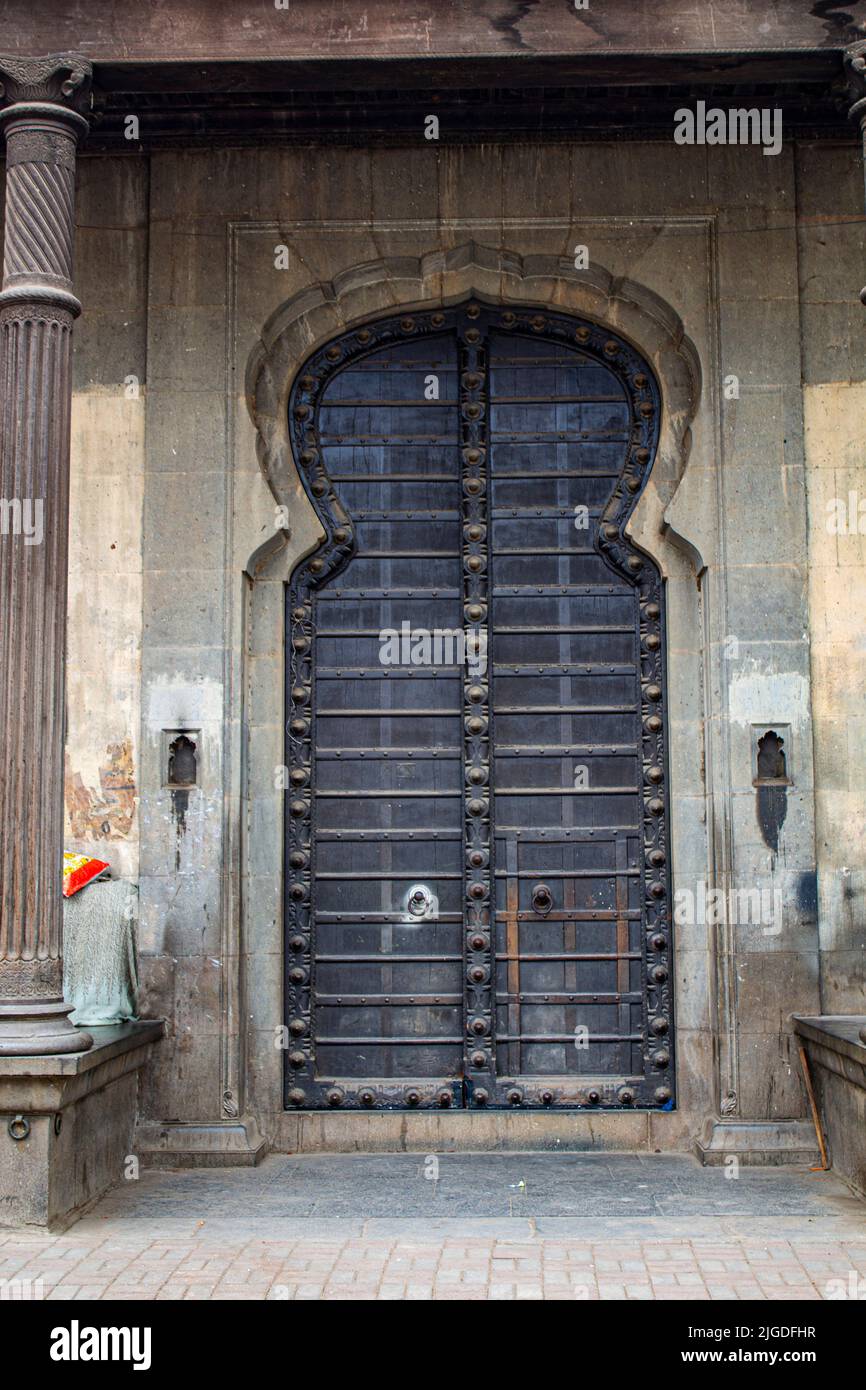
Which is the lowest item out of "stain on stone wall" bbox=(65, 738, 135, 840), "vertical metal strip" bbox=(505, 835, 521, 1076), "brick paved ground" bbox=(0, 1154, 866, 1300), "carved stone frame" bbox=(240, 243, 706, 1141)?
"brick paved ground" bbox=(0, 1154, 866, 1300)

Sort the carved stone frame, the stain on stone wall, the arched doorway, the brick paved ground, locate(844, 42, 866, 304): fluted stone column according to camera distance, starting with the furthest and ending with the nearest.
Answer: the carved stone frame → the arched doorway → the stain on stone wall → locate(844, 42, 866, 304): fluted stone column → the brick paved ground

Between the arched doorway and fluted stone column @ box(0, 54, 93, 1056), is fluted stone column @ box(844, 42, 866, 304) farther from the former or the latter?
fluted stone column @ box(0, 54, 93, 1056)

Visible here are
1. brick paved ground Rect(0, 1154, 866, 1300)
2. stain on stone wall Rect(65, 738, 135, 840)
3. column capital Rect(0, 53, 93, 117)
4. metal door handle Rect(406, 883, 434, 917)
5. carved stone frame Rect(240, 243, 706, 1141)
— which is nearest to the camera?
brick paved ground Rect(0, 1154, 866, 1300)

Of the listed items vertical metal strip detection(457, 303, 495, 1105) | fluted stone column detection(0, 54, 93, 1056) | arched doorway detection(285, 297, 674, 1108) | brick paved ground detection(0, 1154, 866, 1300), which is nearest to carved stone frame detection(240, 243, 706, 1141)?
arched doorway detection(285, 297, 674, 1108)

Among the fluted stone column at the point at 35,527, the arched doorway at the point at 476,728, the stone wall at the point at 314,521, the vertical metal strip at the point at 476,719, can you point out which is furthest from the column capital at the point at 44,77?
the vertical metal strip at the point at 476,719

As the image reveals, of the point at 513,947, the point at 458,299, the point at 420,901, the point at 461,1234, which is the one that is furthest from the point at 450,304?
the point at 461,1234

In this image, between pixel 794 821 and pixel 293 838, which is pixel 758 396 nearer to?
pixel 794 821

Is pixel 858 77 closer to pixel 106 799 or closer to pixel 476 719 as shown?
pixel 476 719

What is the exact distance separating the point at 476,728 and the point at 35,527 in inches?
137

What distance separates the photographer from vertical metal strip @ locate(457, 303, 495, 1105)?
1103 centimetres

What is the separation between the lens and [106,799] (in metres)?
11.0

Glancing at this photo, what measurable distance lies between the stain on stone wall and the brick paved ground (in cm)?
227

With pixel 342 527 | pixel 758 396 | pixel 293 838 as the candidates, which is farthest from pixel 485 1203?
pixel 758 396

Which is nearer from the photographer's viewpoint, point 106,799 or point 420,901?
point 106,799
